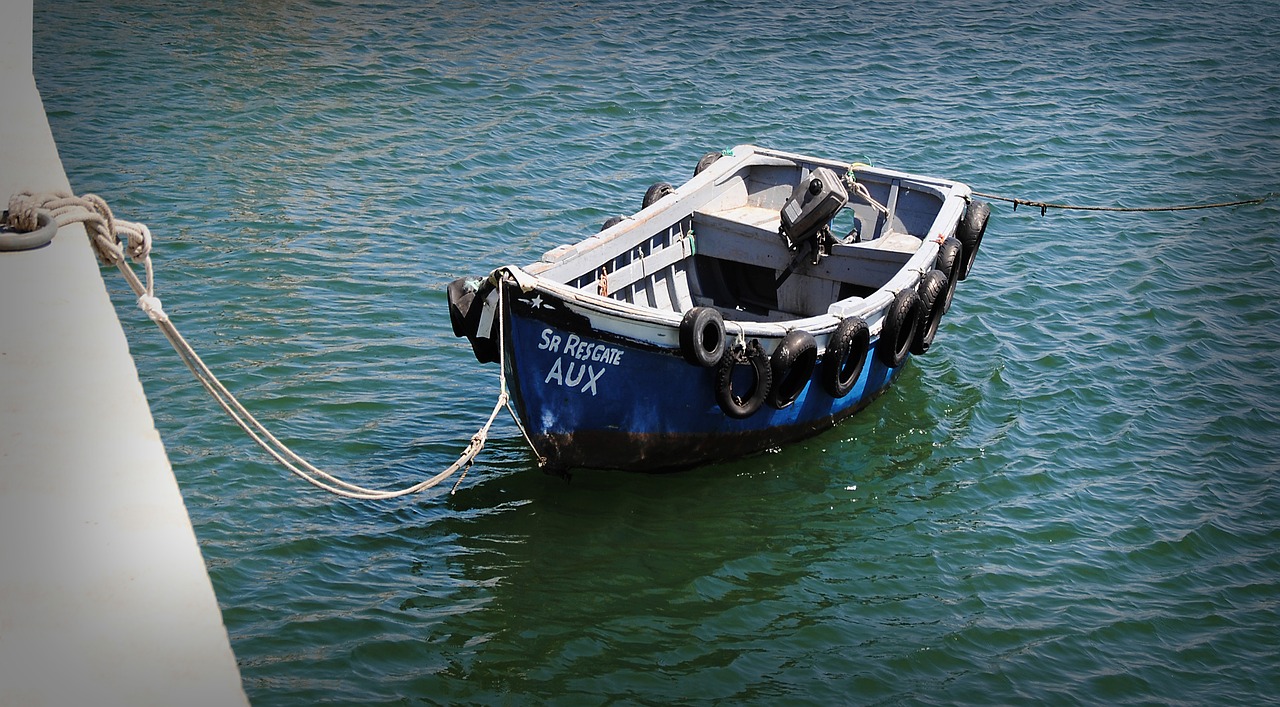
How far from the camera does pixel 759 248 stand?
1216 centimetres

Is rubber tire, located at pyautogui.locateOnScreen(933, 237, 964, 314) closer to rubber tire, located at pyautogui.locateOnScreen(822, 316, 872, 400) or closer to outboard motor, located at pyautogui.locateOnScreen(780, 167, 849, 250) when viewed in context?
outboard motor, located at pyautogui.locateOnScreen(780, 167, 849, 250)

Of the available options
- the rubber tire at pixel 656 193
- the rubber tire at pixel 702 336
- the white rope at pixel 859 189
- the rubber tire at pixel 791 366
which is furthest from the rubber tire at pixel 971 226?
the rubber tire at pixel 702 336

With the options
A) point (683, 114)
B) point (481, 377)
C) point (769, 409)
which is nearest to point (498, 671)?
point (769, 409)

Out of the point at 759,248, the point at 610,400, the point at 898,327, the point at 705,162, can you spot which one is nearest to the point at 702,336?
the point at 610,400

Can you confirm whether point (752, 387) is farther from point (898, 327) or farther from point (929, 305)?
point (929, 305)

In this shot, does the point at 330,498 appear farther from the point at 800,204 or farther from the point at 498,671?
the point at 800,204

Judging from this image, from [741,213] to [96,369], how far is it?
8567 millimetres

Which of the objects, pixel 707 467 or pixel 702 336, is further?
pixel 707 467

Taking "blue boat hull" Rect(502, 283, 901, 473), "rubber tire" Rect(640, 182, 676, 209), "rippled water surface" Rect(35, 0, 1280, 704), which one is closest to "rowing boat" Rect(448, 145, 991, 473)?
"blue boat hull" Rect(502, 283, 901, 473)

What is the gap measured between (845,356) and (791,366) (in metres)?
0.70

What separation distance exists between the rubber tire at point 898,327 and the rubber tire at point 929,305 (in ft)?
0.33

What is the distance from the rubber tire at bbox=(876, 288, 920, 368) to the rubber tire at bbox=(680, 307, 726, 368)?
2049 mm

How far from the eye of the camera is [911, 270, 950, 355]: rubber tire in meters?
10.9

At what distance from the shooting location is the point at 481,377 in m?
11.5
